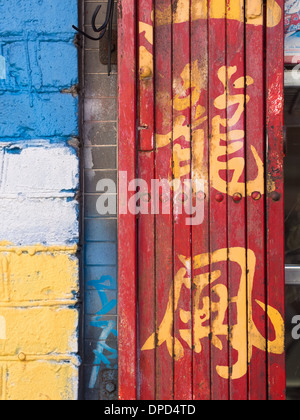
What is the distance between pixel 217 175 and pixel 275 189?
30 cm

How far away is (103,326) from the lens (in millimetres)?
2240

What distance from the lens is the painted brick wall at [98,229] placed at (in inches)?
87.9

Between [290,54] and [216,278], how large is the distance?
1.31 metres

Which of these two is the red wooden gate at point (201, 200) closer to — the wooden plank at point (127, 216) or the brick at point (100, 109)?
the wooden plank at point (127, 216)

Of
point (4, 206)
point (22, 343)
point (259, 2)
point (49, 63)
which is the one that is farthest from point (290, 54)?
point (22, 343)

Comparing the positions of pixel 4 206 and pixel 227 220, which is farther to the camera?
pixel 4 206

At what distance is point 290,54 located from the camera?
2180 millimetres

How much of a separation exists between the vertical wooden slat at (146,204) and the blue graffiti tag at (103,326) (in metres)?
0.30

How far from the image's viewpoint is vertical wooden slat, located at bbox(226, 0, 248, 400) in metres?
1.97

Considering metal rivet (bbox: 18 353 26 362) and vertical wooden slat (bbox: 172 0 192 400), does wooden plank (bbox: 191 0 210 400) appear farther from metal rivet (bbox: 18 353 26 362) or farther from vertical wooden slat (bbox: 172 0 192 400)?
metal rivet (bbox: 18 353 26 362)

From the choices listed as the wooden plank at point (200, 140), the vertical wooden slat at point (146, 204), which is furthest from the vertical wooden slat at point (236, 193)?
Answer: the vertical wooden slat at point (146, 204)

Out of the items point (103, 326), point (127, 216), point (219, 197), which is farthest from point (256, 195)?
point (103, 326)
